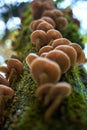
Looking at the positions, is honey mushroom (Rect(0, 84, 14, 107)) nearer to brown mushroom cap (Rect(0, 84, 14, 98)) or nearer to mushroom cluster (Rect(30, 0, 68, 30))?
brown mushroom cap (Rect(0, 84, 14, 98))

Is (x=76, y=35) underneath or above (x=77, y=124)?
above

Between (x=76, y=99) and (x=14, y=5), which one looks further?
(x=14, y=5)

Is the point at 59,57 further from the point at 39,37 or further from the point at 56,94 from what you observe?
the point at 39,37

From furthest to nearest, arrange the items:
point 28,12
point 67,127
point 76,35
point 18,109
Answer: point 28,12
point 76,35
point 18,109
point 67,127

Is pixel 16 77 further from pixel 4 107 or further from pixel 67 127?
pixel 67 127

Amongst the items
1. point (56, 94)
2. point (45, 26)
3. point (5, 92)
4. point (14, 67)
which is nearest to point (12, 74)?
point (14, 67)

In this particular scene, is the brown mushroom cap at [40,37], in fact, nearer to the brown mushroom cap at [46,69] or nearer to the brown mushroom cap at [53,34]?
the brown mushroom cap at [53,34]

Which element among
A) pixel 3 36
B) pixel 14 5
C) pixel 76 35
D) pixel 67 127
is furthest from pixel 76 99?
pixel 3 36
